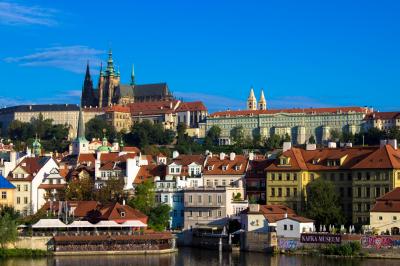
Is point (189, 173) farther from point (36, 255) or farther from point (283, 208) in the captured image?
point (36, 255)

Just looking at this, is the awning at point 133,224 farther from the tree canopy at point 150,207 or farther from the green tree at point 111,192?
the green tree at point 111,192

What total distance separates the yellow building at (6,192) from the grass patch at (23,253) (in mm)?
15668

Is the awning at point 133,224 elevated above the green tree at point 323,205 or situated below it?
below

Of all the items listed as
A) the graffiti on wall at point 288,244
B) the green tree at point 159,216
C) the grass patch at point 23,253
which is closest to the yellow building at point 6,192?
the green tree at point 159,216

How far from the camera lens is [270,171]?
7988 cm

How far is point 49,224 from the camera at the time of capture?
225 ft

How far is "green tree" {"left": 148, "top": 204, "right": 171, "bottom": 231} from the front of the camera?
75000 mm

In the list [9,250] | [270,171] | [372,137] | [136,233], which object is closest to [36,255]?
[9,250]

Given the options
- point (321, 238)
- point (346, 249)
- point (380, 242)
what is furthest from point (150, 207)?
point (380, 242)

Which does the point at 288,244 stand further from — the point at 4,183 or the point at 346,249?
the point at 4,183

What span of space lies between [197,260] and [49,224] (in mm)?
12178

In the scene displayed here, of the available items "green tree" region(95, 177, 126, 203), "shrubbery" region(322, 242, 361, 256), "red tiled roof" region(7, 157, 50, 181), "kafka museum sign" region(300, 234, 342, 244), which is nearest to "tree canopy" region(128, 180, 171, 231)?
"green tree" region(95, 177, 126, 203)

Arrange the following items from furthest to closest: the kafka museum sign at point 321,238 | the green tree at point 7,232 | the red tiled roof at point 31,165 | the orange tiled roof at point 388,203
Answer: the red tiled roof at point 31,165 → the orange tiled roof at point 388,203 → the green tree at point 7,232 → the kafka museum sign at point 321,238

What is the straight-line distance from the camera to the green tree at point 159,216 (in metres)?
75.0
